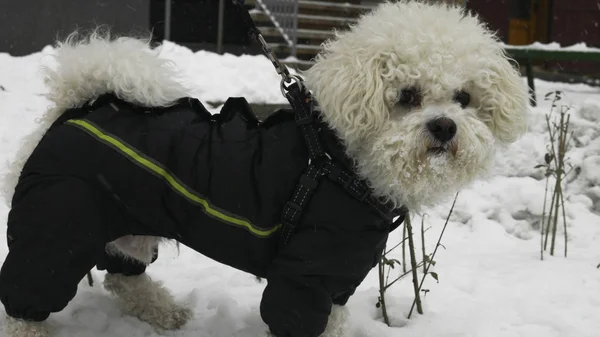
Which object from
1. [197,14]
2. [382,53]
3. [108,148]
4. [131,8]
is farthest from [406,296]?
[197,14]

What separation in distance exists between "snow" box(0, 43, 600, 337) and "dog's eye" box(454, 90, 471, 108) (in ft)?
4.35

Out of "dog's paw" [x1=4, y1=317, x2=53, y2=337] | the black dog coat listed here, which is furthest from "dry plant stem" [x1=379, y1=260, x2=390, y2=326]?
"dog's paw" [x1=4, y1=317, x2=53, y2=337]

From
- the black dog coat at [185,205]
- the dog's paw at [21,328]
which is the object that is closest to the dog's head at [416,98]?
the black dog coat at [185,205]

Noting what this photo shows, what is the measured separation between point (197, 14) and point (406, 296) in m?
9.84

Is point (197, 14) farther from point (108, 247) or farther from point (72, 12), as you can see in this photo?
point (108, 247)

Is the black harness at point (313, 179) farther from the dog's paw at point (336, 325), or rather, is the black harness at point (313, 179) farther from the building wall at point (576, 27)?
the building wall at point (576, 27)

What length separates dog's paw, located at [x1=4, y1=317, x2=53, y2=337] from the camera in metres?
2.95

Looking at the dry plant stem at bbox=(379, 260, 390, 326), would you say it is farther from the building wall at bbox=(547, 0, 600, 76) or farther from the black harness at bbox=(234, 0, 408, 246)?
the building wall at bbox=(547, 0, 600, 76)

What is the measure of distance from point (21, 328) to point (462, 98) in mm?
2266

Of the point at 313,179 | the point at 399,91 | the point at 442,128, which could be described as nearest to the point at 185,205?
the point at 313,179

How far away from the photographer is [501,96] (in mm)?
2828

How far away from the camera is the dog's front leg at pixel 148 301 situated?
138 inches

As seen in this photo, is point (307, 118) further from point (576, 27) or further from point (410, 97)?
point (576, 27)

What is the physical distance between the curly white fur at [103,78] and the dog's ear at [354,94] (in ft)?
2.51
